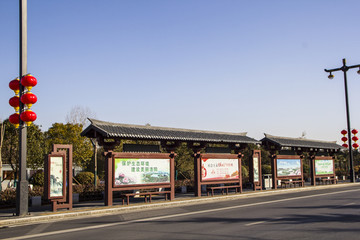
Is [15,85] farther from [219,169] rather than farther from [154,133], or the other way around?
[219,169]

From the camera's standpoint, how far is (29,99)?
13.9 meters

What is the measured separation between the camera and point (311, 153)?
101 ft

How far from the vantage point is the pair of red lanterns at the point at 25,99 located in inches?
545

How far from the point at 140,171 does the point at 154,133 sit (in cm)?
213

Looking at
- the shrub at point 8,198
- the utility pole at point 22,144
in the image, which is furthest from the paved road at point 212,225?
the shrub at point 8,198

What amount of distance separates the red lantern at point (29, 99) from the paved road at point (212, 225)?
4680mm

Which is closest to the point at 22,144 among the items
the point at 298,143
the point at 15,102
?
the point at 15,102

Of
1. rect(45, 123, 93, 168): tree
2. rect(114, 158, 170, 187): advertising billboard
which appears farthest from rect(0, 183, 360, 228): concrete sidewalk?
rect(45, 123, 93, 168): tree

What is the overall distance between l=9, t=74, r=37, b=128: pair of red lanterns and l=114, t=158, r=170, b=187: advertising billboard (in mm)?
4742

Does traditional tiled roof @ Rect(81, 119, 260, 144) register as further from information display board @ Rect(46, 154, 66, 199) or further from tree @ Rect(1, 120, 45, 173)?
tree @ Rect(1, 120, 45, 173)

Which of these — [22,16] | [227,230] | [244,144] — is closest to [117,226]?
[227,230]

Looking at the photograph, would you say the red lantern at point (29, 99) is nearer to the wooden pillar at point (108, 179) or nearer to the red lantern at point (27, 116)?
the red lantern at point (27, 116)

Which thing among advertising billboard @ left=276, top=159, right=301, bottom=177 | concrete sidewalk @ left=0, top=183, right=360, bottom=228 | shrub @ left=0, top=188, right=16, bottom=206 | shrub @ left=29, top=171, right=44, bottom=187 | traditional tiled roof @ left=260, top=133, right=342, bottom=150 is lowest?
concrete sidewalk @ left=0, top=183, right=360, bottom=228

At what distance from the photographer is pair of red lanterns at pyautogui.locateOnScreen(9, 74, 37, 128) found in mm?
13844
